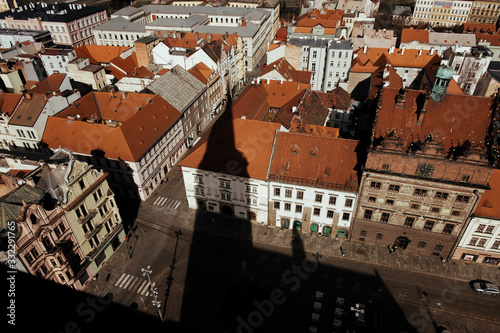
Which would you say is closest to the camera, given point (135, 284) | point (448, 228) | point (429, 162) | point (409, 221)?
point (429, 162)

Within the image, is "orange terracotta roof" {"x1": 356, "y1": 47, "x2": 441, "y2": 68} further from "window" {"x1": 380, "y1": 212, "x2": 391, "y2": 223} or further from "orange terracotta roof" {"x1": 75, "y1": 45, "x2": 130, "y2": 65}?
"orange terracotta roof" {"x1": 75, "y1": 45, "x2": 130, "y2": 65}

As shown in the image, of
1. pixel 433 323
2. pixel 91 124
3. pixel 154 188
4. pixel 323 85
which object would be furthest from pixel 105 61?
pixel 433 323

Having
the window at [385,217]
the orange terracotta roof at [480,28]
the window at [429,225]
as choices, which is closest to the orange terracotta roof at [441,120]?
the window at [385,217]

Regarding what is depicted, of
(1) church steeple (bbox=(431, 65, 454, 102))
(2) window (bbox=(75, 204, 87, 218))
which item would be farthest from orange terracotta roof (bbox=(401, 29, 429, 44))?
(2) window (bbox=(75, 204, 87, 218))

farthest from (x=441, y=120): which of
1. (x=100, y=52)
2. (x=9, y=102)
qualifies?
(x=100, y=52)

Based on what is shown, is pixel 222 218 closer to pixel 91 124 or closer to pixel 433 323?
pixel 91 124

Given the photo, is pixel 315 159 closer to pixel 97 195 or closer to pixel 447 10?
pixel 97 195

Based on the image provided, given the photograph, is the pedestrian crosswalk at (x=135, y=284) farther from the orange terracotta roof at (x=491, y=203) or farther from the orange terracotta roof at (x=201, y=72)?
the orange terracotta roof at (x=201, y=72)
